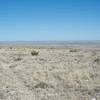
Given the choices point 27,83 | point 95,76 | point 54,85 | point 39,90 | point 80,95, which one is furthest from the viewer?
point 95,76

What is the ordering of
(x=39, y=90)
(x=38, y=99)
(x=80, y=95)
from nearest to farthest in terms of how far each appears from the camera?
(x=38, y=99), (x=80, y=95), (x=39, y=90)

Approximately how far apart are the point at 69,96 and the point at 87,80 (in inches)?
191

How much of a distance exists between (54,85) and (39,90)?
1495 millimetres

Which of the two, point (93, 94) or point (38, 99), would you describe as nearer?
point (38, 99)

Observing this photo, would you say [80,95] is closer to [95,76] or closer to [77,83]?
[77,83]

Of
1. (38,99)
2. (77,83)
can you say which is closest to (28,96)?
(38,99)

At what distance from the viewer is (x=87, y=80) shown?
14398 millimetres

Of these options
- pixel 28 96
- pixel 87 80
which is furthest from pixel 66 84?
pixel 28 96

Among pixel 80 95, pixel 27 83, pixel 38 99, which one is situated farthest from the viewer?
pixel 27 83

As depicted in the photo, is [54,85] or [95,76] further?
[95,76]

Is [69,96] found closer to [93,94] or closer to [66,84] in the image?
[93,94]

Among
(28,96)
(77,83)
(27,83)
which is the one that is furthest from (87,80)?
(28,96)

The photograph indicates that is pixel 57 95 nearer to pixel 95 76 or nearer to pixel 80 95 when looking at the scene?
pixel 80 95

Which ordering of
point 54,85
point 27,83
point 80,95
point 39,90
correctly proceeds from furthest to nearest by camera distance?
1. point 27,83
2. point 54,85
3. point 39,90
4. point 80,95
